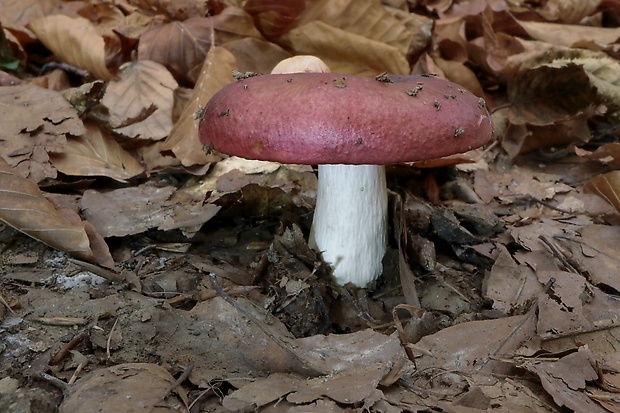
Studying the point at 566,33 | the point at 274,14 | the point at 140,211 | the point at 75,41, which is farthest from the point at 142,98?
the point at 566,33

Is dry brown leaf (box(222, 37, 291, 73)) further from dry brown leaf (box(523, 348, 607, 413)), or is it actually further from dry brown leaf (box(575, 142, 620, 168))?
dry brown leaf (box(523, 348, 607, 413))

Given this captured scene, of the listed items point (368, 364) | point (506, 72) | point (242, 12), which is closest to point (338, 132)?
point (368, 364)

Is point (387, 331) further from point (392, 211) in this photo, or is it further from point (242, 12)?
point (242, 12)

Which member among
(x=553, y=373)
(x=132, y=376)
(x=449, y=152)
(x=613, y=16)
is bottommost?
(x=613, y=16)

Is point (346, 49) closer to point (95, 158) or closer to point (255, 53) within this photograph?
point (255, 53)

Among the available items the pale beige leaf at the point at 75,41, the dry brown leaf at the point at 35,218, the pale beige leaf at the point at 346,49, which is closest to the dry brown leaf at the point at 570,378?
the dry brown leaf at the point at 35,218

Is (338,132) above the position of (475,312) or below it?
above

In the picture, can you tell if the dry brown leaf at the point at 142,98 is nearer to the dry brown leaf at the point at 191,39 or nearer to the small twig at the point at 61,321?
the dry brown leaf at the point at 191,39
